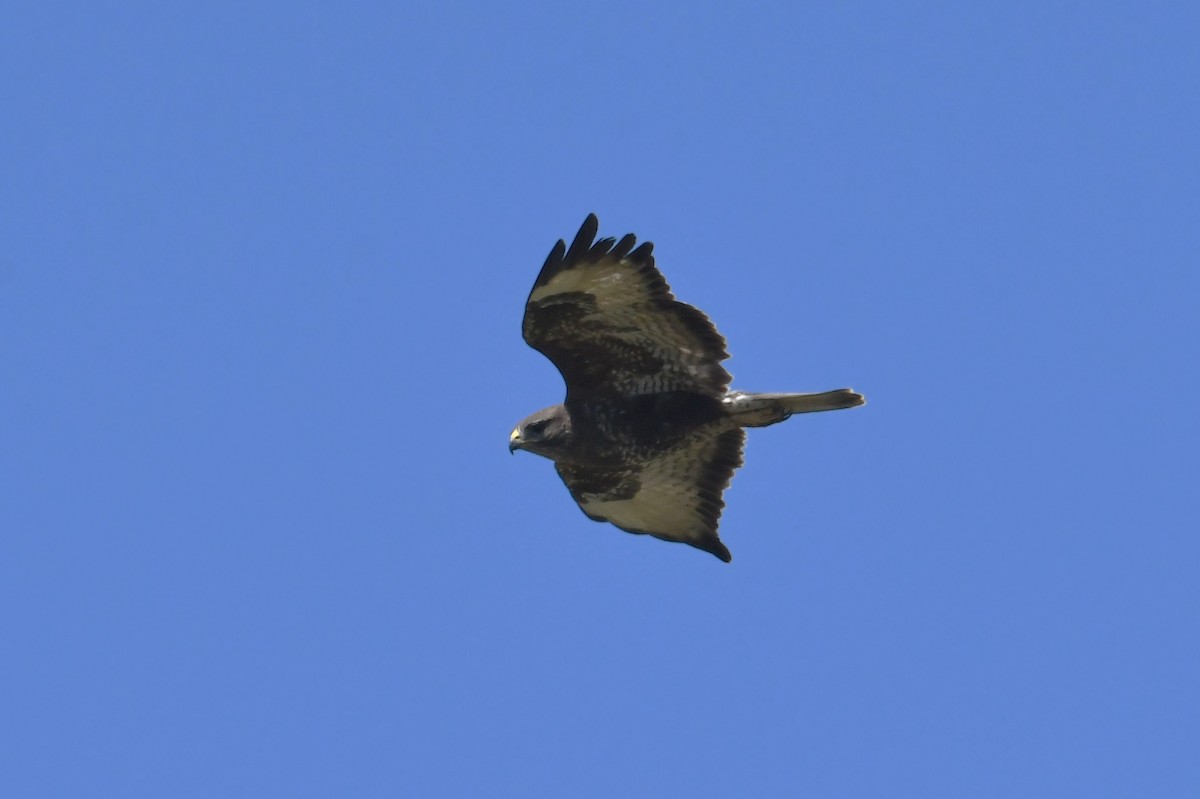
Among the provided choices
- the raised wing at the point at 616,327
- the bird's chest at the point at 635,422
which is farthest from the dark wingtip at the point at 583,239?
the bird's chest at the point at 635,422

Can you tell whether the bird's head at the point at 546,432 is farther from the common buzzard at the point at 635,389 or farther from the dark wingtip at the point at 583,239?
the dark wingtip at the point at 583,239

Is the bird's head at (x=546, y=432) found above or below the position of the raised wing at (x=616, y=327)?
below

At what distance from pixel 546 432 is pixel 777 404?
1872 mm

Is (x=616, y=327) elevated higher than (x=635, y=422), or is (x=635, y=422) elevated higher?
(x=616, y=327)

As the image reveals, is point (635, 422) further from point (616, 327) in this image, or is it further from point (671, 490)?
point (671, 490)

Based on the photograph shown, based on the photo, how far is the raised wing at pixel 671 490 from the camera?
15.3m

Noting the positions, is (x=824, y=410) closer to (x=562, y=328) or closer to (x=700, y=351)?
(x=700, y=351)

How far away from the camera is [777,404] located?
46.8ft

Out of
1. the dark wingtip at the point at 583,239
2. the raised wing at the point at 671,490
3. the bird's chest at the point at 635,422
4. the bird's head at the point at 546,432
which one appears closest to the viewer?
the dark wingtip at the point at 583,239

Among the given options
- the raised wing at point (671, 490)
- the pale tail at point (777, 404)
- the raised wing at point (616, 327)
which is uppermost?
the raised wing at point (616, 327)

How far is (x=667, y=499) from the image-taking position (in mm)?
15680

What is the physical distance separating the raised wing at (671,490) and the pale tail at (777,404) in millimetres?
606

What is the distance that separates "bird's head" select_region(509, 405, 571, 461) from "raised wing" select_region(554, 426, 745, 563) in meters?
0.59

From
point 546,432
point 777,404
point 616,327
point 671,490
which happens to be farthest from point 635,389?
point 671,490
